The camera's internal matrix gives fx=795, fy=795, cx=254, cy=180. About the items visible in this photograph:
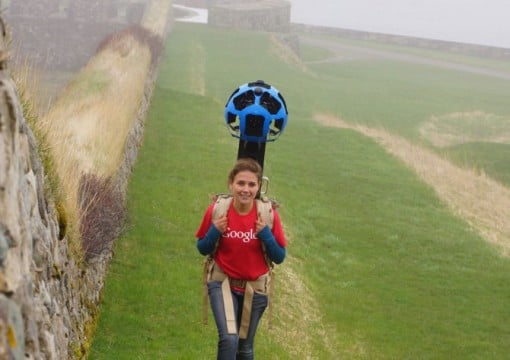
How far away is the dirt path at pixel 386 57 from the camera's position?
59.8 m

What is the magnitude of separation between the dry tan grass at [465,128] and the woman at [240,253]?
86.7ft

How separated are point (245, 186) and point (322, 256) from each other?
27.6 feet

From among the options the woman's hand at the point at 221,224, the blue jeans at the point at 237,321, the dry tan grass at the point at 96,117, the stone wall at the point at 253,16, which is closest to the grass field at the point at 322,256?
the dry tan grass at the point at 96,117

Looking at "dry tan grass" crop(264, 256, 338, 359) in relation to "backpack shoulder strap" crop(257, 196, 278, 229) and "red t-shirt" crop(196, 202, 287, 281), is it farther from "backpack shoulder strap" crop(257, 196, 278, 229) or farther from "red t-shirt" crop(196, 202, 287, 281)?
"backpack shoulder strap" crop(257, 196, 278, 229)

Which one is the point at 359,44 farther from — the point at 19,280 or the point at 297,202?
the point at 19,280

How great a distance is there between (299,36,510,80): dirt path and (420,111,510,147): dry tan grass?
1929 cm

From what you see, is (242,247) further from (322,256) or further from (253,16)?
(253,16)

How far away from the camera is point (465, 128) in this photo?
1443 inches

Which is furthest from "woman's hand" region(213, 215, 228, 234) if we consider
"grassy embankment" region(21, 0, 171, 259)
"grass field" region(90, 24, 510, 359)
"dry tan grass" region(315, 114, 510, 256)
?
→ "dry tan grass" region(315, 114, 510, 256)

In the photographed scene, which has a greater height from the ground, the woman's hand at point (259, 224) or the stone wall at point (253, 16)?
the stone wall at point (253, 16)

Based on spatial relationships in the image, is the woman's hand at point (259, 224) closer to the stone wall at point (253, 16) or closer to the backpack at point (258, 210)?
the backpack at point (258, 210)

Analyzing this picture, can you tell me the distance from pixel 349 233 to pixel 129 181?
447 centimetres

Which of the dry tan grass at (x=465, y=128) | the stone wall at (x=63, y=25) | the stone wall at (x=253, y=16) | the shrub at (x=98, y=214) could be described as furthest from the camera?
the stone wall at (x=253, y=16)

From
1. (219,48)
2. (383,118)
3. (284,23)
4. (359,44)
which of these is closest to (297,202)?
(383,118)
